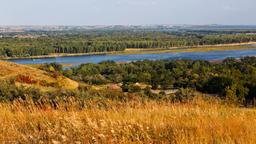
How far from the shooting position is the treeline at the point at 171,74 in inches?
1941

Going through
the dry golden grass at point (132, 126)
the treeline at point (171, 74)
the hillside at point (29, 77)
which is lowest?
the treeline at point (171, 74)

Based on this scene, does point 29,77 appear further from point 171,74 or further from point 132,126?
point 171,74

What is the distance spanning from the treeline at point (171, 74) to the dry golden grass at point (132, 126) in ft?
122

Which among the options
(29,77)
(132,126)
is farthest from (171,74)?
(132,126)

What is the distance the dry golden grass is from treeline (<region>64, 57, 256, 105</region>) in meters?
37.3

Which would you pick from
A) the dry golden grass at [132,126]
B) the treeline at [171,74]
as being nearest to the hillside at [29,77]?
the treeline at [171,74]

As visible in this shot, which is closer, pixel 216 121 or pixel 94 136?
pixel 94 136

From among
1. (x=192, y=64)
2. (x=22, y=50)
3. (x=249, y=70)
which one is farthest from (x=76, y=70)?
(x=22, y=50)

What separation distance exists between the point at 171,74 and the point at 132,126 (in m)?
61.3

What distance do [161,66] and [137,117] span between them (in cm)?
7145

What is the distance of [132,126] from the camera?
4.95 m

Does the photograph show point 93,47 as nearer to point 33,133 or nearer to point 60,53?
point 60,53

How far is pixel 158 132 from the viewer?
4824mm

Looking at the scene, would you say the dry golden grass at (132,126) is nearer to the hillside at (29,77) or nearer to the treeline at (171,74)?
the hillside at (29,77)
